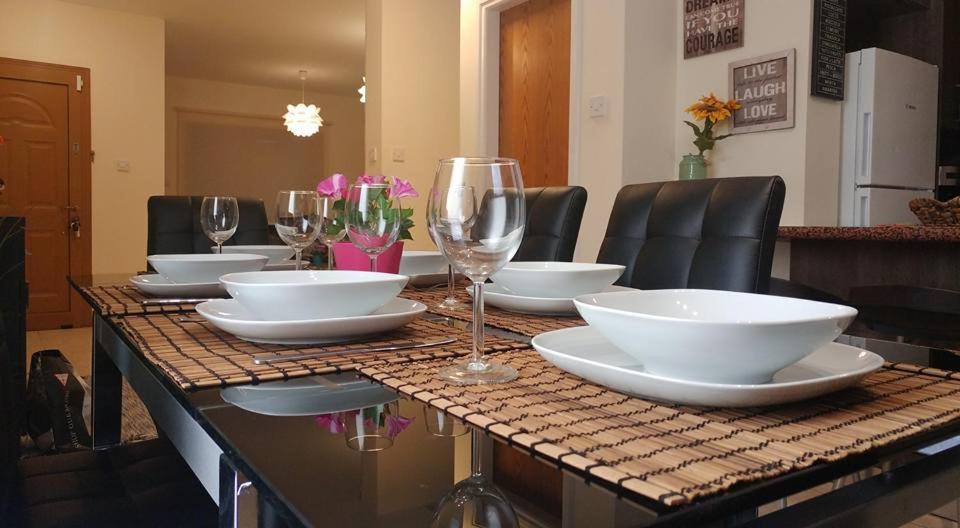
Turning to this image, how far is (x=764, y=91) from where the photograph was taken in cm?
304

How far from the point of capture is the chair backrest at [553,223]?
183 cm

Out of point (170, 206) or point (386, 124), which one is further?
point (386, 124)

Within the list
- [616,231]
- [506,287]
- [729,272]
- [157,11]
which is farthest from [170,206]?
[157,11]

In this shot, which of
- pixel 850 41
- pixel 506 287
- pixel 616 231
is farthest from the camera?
pixel 850 41

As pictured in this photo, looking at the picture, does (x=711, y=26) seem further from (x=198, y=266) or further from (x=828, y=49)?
(x=198, y=266)

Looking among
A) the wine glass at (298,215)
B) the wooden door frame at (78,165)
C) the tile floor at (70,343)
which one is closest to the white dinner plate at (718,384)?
the wine glass at (298,215)

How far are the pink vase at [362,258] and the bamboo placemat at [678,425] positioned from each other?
1.92 feet

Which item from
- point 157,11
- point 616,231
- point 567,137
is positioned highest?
point 157,11

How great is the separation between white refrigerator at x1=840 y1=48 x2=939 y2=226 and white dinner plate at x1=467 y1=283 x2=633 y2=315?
2637 millimetres

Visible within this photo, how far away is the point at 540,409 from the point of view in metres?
0.50

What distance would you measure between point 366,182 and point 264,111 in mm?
8038

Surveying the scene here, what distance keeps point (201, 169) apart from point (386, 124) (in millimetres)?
4930

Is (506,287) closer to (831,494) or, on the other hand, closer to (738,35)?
(831,494)

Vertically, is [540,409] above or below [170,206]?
below
